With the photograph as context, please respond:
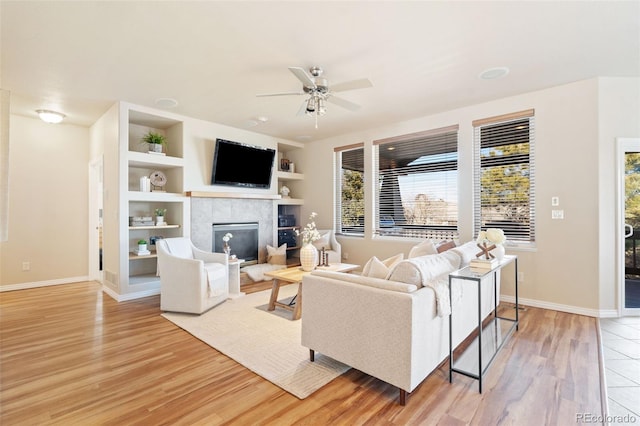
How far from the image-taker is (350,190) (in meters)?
5.85

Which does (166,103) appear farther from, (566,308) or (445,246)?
(566,308)

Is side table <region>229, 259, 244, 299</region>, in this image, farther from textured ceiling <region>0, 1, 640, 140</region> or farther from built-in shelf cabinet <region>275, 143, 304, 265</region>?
textured ceiling <region>0, 1, 640, 140</region>

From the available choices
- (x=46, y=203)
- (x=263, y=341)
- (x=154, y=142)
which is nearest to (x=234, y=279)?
(x=263, y=341)

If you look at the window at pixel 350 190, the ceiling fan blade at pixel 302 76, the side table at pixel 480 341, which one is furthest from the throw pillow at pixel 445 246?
the ceiling fan blade at pixel 302 76

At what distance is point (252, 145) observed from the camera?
5.52 metres

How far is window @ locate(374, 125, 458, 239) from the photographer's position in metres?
4.54

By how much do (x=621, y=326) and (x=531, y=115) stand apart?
253 cm

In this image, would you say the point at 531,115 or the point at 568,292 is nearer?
the point at 568,292

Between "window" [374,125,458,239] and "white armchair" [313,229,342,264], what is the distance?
798mm

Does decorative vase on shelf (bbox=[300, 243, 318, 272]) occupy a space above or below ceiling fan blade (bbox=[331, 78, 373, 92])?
below

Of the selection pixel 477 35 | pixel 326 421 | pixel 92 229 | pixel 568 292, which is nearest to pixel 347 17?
pixel 477 35

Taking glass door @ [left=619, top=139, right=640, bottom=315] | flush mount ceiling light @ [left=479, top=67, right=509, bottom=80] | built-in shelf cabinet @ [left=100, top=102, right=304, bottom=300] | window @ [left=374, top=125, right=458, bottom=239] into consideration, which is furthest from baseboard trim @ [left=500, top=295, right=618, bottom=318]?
built-in shelf cabinet @ [left=100, top=102, right=304, bottom=300]

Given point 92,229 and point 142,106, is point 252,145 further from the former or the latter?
point 92,229

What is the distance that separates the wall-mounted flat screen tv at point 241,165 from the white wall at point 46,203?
8.09 feet
